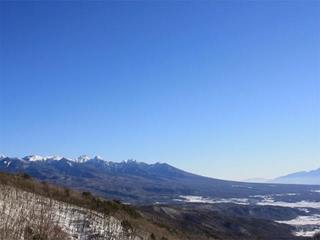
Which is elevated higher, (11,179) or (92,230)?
(11,179)

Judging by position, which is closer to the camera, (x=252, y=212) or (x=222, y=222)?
(x=222, y=222)

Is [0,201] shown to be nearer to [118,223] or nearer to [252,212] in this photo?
[118,223]

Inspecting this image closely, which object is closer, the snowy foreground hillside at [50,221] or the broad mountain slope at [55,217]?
the snowy foreground hillside at [50,221]

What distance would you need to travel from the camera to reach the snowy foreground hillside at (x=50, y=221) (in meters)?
10.8

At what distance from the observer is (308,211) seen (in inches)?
7815

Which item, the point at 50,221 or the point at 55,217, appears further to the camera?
the point at 55,217

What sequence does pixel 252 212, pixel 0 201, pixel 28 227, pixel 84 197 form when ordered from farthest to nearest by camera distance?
pixel 252 212 < pixel 84 197 < pixel 0 201 < pixel 28 227

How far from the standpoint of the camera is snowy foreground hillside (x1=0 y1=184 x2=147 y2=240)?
10797 mm

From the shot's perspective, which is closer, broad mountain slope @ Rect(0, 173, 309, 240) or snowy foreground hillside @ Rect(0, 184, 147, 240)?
snowy foreground hillside @ Rect(0, 184, 147, 240)

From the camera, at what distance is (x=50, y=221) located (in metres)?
13.2

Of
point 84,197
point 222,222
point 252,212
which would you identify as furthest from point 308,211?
point 84,197

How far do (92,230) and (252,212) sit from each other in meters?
177

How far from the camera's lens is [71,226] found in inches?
587

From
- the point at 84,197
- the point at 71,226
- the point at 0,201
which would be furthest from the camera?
the point at 84,197
